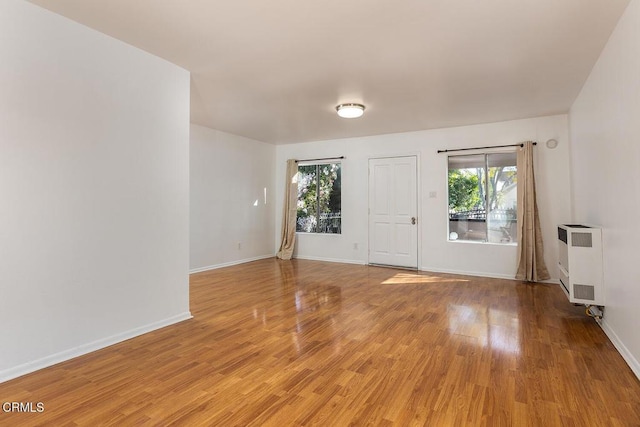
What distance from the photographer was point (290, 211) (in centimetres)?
727

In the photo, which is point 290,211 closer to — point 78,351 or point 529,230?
point 529,230

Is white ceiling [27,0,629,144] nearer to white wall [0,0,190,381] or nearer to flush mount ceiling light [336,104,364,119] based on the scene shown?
flush mount ceiling light [336,104,364,119]

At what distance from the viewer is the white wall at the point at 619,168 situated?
7.42ft

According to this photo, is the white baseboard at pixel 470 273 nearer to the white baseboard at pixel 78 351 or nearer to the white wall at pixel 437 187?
the white wall at pixel 437 187

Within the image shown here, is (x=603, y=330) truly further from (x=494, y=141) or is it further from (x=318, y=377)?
(x=494, y=141)

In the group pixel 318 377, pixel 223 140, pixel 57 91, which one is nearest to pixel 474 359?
pixel 318 377

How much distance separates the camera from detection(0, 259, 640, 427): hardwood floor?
1.81 meters

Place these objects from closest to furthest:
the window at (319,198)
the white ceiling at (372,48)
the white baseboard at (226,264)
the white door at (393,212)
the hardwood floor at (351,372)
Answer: the hardwood floor at (351,372) → the white ceiling at (372,48) → the white baseboard at (226,264) → the white door at (393,212) → the window at (319,198)

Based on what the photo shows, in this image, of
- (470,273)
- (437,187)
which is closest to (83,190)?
(437,187)

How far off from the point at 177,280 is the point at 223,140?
144 inches

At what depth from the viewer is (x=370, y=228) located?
6.54 meters

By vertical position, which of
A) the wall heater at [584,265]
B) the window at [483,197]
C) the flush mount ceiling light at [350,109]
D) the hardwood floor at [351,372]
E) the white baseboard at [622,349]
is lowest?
the hardwood floor at [351,372]

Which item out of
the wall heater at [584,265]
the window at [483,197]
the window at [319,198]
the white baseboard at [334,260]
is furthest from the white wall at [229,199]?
the wall heater at [584,265]

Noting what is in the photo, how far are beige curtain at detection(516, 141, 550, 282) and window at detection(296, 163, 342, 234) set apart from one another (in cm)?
323
